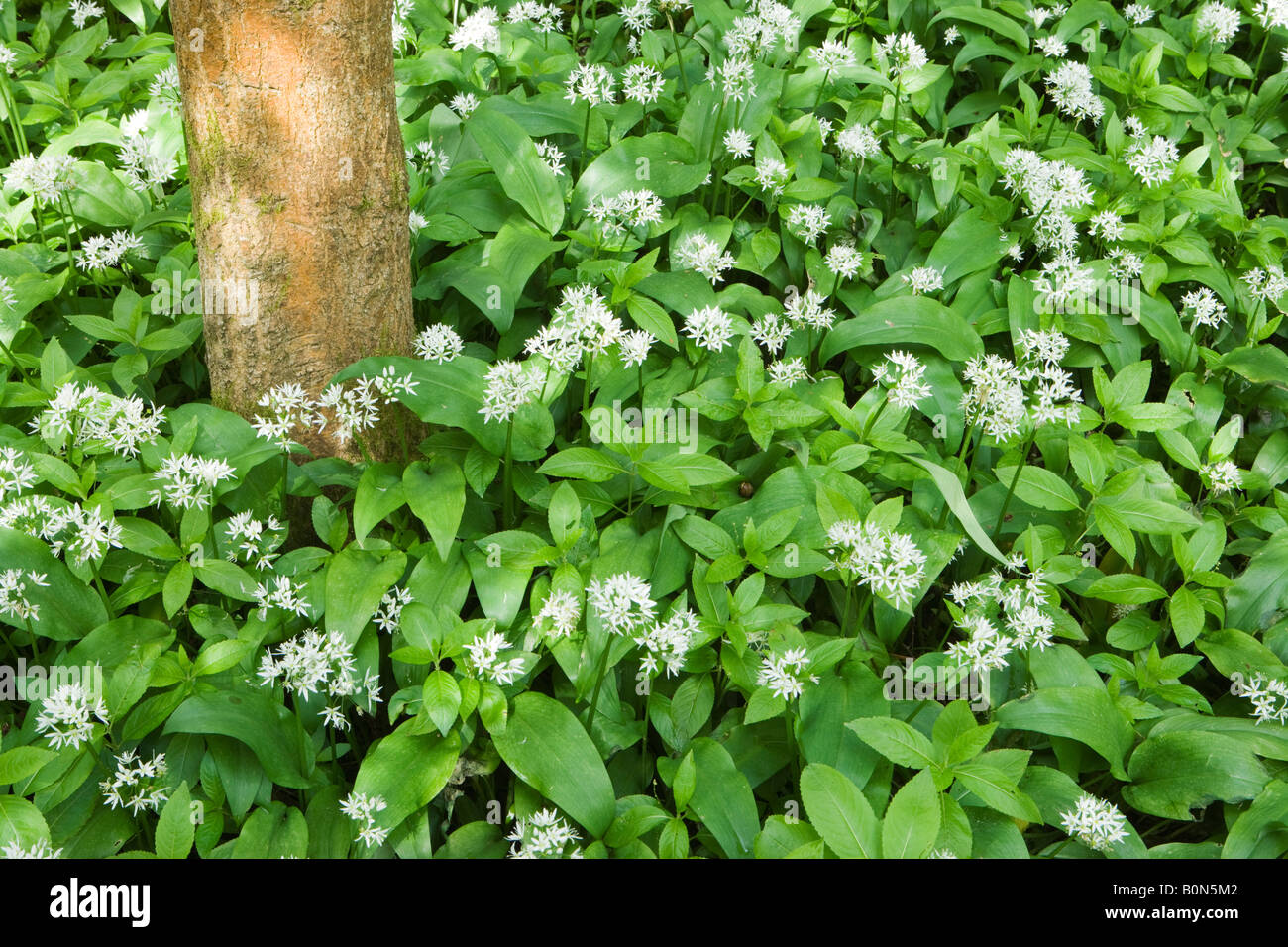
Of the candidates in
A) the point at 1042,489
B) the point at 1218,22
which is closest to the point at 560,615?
the point at 1042,489

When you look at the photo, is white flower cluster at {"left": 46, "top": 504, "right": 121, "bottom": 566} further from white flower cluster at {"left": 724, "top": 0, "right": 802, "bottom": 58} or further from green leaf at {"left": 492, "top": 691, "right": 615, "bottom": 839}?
white flower cluster at {"left": 724, "top": 0, "right": 802, "bottom": 58}

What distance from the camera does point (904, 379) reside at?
2.98 meters

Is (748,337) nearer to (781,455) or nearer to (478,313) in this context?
(781,455)

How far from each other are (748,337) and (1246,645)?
5.38 feet

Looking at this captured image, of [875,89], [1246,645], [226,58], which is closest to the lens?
[226,58]

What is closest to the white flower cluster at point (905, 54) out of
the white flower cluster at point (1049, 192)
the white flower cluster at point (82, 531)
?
the white flower cluster at point (1049, 192)

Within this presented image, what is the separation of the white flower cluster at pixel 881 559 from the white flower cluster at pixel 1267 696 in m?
0.99

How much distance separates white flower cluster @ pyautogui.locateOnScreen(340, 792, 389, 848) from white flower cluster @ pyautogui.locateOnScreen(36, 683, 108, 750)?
59cm

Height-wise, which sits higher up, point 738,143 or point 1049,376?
point 738,143

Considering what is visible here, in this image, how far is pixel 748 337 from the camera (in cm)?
301

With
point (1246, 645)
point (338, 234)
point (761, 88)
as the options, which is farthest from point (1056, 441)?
point (338, 234)

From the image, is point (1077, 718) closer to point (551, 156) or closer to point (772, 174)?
point (772, 174)

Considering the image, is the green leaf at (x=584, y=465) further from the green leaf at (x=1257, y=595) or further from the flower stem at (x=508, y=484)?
the green leaf at (x=1257, y=595)

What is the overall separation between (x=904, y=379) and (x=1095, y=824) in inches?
51.7
